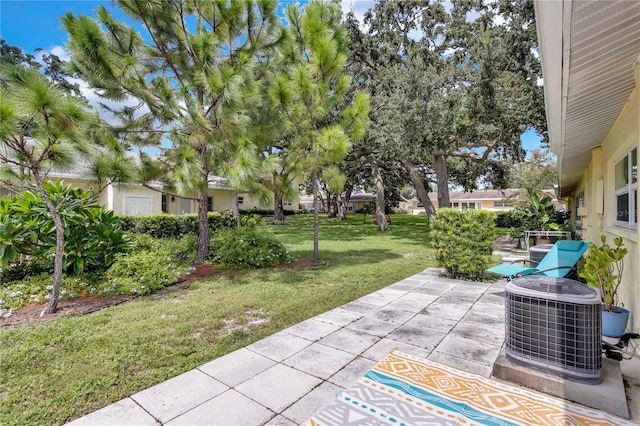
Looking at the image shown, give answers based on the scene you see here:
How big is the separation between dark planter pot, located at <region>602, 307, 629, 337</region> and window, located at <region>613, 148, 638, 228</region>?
1.01 metres

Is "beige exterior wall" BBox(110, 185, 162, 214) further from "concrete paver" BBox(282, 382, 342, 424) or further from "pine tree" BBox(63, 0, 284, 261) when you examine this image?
"concrete paver" BBox(282, 382, 342, 424)

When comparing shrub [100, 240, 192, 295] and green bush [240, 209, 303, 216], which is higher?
green bush [240, 209, 303, 216]

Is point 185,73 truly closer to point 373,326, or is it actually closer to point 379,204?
point 373,326

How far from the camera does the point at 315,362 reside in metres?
3.27

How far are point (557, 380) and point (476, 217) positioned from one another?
4.92m

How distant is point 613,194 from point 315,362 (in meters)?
5.06

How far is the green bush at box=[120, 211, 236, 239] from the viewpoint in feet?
37.2

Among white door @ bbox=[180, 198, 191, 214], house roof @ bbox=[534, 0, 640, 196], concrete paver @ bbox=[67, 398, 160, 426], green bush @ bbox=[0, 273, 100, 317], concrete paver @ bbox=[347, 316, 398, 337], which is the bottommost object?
concrete paver @ bbox=[67, 398, 160, 426]

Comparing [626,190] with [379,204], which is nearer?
[626,190]

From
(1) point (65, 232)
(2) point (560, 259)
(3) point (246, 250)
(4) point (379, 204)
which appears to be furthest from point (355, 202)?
(1) point (65, 232)

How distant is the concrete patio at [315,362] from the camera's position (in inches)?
97.0

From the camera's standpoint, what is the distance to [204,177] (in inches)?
312

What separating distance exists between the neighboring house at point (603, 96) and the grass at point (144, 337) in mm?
3958

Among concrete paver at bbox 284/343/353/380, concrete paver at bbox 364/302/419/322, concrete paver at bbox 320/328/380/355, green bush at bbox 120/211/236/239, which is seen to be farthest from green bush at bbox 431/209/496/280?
A: green bush at bbox 120/211/236/239
